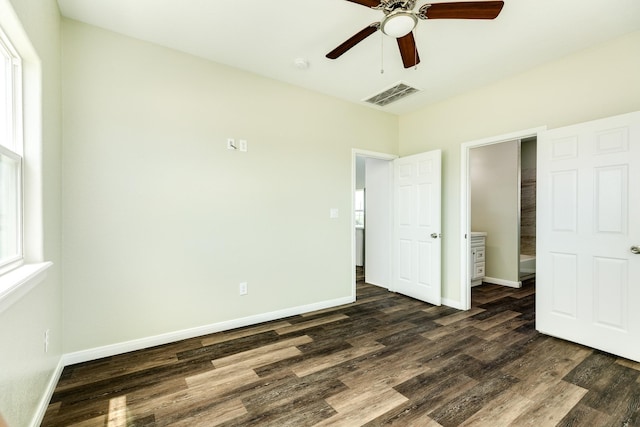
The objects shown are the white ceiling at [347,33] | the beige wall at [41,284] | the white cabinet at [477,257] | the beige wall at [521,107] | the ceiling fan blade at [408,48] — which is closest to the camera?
the beige wall at [41,284]

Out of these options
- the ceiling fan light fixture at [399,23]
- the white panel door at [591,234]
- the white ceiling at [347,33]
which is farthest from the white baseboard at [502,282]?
the ceiling fan light fixture at [399,23]

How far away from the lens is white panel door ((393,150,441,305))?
3779mm

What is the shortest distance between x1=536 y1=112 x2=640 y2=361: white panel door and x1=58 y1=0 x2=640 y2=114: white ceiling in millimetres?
808

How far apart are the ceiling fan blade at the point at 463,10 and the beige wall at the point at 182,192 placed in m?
1.95

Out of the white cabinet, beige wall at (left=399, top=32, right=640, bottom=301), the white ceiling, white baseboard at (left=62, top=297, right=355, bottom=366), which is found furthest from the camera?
the white cabinet

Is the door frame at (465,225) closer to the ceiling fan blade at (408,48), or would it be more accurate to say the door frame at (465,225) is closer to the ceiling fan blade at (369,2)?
the ceiling fan blade at (408,48)

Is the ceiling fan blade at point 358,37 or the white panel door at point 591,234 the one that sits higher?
the ceiling fan blade at point 358,37

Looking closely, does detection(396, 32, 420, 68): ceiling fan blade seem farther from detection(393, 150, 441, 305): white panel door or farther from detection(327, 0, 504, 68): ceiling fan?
detection(393, 150, 441, 305): white panel door

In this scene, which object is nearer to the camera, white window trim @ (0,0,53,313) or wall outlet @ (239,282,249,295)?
white window trim @ (0,0,53,313)

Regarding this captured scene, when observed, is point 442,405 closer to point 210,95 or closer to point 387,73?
point 387,73

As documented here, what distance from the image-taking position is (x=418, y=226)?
3994 mm

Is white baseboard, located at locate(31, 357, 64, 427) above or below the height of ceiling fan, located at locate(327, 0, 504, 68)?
below

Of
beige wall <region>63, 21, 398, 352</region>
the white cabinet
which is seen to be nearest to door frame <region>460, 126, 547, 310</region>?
the white cabinet

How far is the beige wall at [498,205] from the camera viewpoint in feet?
15.4
